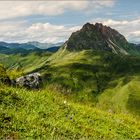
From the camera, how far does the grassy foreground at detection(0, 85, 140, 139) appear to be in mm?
16375

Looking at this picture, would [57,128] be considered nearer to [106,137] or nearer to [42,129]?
[42,129]

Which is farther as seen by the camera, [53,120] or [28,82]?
[28,82]

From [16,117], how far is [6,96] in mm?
3141

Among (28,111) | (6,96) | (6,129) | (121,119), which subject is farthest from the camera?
(121,119)

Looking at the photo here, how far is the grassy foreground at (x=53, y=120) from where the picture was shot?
16.4m

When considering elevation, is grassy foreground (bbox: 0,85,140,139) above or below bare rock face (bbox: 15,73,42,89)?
below

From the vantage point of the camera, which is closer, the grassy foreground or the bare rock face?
the grassy foreground

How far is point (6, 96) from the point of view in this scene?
2050 cm

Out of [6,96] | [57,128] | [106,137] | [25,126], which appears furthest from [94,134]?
[6,96]

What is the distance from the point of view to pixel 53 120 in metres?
18.5

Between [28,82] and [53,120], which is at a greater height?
[28,82]

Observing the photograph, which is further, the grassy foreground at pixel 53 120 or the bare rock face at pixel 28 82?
the bare rock face at pixel 28 82

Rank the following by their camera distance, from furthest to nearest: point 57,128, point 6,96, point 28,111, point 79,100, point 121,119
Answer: point 79,100 → point 121,119 → point 6,96 → point 28,111 → point 57,128

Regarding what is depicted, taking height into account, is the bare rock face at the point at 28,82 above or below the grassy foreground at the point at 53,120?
above
